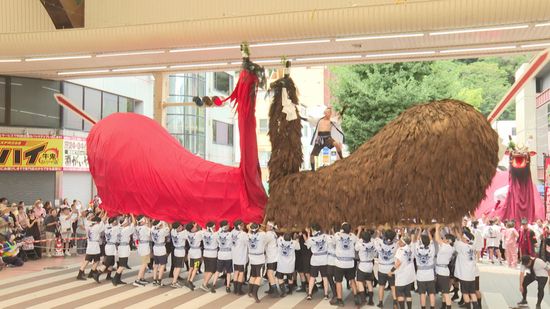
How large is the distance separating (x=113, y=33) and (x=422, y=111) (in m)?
8.91

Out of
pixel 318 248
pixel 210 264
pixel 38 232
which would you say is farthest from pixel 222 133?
pixel 318 248

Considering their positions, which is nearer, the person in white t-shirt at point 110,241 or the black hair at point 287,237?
the black hair at point 287,237

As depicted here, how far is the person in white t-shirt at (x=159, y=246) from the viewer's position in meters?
11.2

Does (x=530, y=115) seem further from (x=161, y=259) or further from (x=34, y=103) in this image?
(x=34, y=103)

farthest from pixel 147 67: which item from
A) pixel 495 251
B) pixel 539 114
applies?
pixel 539 114

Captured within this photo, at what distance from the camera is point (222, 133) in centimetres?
3572

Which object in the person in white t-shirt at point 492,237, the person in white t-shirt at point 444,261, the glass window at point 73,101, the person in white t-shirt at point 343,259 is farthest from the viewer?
the glass window at point 73,101

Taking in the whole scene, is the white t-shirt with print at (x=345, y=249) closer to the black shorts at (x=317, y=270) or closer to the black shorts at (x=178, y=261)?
the black shorts at (x=317, y=270)

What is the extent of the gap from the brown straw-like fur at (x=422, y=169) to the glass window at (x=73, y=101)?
1510 centimetres

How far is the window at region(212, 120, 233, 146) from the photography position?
34447 mm

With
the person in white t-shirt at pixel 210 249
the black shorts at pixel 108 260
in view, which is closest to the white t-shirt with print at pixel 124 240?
the black shorts at pixel 108 260

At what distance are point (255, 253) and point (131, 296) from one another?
2.66m

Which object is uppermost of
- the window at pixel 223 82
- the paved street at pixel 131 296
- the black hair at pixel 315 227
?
the window at pixel 223 82

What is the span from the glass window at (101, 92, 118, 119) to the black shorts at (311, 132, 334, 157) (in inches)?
571
